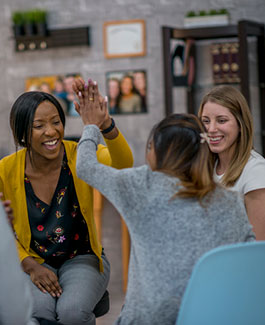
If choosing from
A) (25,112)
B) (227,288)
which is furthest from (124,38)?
(227,288)

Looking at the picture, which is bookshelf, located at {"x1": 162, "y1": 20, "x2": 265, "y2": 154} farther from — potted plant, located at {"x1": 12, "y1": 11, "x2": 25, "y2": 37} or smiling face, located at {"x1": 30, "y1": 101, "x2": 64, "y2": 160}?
smiling face, located at {"x1": 30, "y1": 101, "x2": 64, "y2": 160}

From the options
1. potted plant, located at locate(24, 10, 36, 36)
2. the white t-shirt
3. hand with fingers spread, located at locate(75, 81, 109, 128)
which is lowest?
the white t-shirt

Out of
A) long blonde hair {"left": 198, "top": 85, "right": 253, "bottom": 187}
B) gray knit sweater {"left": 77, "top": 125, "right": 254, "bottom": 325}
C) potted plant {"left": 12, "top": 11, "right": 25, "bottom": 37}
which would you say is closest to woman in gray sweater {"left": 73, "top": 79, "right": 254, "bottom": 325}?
gray knit sweater {"left": 77, "top": 125, "right": 254, "bottom": 325}

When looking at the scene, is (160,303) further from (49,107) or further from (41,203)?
(49,107)

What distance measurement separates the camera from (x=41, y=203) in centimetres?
198

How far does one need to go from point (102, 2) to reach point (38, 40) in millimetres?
624

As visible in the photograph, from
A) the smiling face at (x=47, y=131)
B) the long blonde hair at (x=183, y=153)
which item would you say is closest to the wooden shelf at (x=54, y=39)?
the smiling face at (x=47, y=131)

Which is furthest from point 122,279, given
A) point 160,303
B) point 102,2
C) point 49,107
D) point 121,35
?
point 160,303

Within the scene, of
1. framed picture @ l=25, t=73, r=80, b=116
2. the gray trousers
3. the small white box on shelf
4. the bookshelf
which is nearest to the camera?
the gray trousers

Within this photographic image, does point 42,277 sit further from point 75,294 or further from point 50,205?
point 50,205

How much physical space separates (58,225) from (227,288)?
0.86 meters

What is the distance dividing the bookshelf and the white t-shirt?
5.20 ft

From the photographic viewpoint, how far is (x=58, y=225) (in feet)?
6.39

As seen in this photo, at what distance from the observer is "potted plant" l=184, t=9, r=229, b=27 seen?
3734 mm
